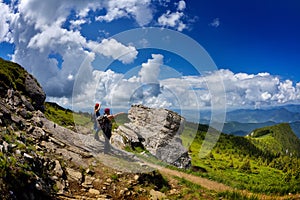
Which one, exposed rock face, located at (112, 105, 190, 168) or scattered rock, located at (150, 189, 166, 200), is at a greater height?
exposed rock face, located at (112, 105, 190, 168)

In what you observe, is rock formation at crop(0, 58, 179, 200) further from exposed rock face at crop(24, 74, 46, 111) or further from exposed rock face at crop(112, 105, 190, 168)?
exposed rock face at crop(112, 105, 190, 168)

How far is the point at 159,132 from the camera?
41875mm

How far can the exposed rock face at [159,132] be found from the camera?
39.9m

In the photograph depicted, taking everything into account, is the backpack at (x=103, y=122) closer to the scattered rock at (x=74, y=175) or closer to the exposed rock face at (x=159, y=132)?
the scattered rock at (x=74, y=175)

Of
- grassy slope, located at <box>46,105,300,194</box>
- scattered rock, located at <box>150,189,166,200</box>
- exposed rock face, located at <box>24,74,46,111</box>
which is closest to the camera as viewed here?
scattered rock, located at <box>150,189,166,200</box>

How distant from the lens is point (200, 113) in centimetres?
2578

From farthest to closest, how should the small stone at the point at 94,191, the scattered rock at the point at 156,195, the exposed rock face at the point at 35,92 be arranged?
the exposed rock face at the point at 35,92
the scattered rock at the point at 156,195
the small stone at the point at 94,191

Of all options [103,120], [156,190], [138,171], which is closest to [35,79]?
[103,120]

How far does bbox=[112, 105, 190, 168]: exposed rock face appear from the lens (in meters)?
39.9

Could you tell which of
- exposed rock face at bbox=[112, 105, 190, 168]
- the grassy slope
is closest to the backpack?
the grassy slope

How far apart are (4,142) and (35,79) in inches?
676

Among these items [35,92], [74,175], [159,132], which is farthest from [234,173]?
[74,175]

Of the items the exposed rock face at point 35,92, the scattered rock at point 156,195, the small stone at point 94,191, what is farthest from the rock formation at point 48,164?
the exposed rock face at point 35,92

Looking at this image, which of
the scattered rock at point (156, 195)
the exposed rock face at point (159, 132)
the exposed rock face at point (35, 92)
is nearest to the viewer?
the scattered rock at point (156, 195)
